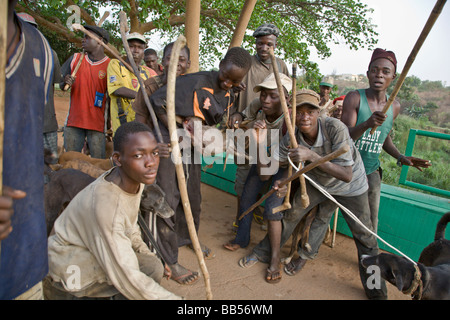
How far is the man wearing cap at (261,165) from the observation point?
3195mm

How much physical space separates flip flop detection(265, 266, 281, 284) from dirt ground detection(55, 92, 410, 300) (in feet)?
0.16

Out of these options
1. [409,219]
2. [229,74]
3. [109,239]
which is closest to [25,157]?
[109,239]

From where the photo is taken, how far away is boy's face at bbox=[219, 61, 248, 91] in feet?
9.05

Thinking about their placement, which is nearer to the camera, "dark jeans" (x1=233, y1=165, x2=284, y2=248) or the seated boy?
the seated boy

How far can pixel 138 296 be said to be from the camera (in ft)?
5.52

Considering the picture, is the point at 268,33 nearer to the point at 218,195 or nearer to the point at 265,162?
the point at 265,162

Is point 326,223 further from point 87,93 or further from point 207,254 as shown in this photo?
point 87,93

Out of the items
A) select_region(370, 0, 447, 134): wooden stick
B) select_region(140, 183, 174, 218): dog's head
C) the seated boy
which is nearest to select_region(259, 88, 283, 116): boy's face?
select_region(370, 0, 447, 134): wooden stick

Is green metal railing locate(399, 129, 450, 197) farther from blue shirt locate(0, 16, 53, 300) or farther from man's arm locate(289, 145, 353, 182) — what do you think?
blue shirt locate(0, 16, 53, 300)

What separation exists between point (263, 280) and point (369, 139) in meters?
1.85

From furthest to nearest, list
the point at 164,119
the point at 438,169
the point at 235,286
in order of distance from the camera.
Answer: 1. the point at 438,169
2. the point at 235,286
3. the point at 164,119

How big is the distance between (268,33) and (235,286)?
2.92 meters

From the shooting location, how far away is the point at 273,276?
3158 mm
